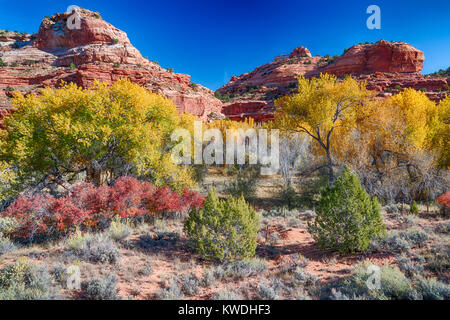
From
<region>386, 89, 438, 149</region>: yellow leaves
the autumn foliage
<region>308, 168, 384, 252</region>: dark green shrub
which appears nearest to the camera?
<region>308, 168, 384, 252</region>: dark green shrub

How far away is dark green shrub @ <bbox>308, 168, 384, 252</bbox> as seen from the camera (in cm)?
573

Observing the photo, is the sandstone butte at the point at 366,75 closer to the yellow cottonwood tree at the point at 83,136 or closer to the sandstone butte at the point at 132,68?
the sandstone butte at the point at 132,68

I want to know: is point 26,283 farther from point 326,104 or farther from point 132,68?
point 132,68

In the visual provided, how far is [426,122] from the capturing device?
13250mm

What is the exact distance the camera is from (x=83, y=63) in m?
47.9

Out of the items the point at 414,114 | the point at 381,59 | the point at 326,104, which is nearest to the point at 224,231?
the point at 326,104

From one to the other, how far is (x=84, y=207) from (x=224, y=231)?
210 inches

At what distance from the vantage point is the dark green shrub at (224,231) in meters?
5.50

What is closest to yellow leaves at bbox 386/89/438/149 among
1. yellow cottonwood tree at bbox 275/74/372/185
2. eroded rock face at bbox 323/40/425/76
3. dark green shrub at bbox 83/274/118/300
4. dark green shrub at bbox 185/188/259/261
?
yellow cottonwood tree at bbox 275/74/372/185

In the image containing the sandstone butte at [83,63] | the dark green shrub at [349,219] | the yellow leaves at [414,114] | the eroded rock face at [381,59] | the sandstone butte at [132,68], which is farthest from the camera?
the eroded rock face at [381,59]

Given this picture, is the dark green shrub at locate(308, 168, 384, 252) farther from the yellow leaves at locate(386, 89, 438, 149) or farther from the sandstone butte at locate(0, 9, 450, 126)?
the sandstone butte at locate(0, 9, 450, 126)

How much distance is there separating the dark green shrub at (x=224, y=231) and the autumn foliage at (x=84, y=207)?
10.3 feet

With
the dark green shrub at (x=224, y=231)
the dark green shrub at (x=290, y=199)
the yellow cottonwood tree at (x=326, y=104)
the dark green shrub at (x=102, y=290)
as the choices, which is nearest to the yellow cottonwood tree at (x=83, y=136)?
the dark green shrub at (x=224, y=231)

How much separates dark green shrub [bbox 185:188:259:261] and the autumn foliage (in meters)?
3.15
